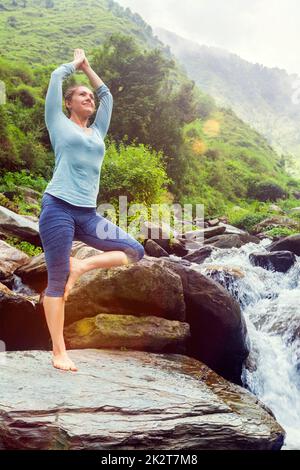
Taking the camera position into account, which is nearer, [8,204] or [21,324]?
[21,324]

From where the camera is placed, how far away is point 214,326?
21.2 feet

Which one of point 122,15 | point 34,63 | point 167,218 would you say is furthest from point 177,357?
point 122,15

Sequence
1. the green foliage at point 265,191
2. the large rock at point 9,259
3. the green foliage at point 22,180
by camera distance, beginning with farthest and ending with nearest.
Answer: the green foliage at point 265,191, the green foliage at point 22,180, the large rock at point 9,259

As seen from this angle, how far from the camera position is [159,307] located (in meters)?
6.12

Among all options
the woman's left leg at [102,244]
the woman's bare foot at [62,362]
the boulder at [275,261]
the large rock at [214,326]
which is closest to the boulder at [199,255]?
the boulder at [275,261]

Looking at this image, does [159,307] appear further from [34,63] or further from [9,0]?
[9,0]

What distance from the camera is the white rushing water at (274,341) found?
648cm

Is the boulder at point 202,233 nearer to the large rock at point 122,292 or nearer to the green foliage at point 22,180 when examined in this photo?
the green foliage at point 22,180

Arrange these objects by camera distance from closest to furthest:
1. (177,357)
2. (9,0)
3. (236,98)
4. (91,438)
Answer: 1. (91,438)
2. (177,357)
3. (9,0)
4. (236,98)

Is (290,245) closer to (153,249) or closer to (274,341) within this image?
(153,249)

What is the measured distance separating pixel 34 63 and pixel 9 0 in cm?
5598

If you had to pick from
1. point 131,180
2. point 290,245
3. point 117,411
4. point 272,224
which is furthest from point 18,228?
point 272,224

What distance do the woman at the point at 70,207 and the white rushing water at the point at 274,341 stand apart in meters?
3.41

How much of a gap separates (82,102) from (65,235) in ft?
3.87
